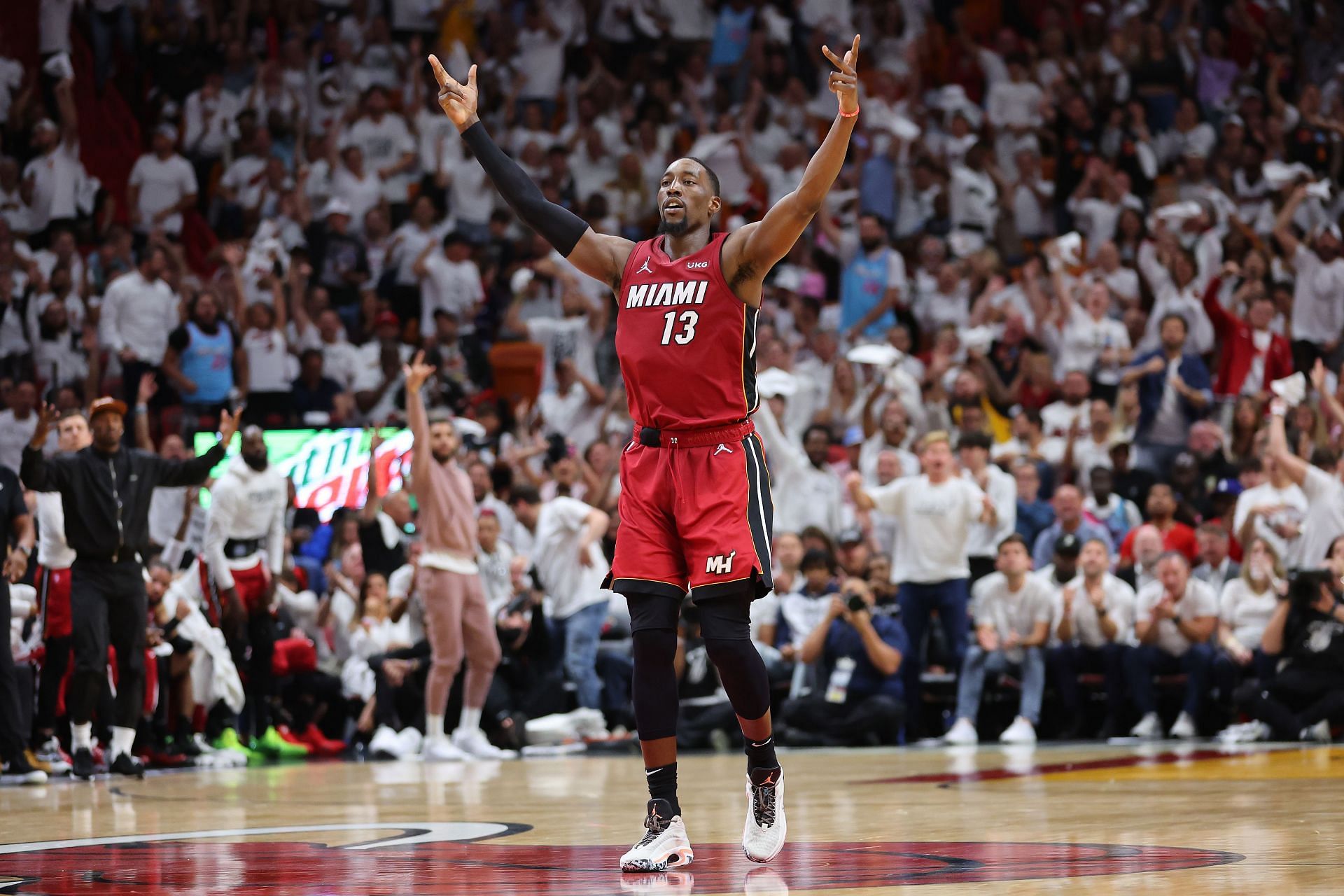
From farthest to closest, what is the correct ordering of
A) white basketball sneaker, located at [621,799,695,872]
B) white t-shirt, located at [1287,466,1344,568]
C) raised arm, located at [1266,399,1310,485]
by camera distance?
1. white t-shirt, located at [1287,466,1344,568]
2. raised arm, located at [1266,399,1310,485]
3. white basketball sneaker, located at [621,799,695,872]

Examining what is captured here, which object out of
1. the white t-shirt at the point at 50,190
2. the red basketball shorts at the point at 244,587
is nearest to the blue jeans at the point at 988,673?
the red basketball shorts at the point at 244,587

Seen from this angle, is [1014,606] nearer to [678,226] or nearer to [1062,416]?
[1062,416]

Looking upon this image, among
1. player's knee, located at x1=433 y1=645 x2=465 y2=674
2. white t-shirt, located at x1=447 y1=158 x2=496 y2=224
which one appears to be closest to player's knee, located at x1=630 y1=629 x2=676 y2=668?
player's knee, located at x1=433 y1=645 x2=465 y2=674

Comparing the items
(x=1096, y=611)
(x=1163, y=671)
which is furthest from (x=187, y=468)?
(x=1163, y=671)

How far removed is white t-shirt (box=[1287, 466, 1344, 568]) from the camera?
12719 millimetres

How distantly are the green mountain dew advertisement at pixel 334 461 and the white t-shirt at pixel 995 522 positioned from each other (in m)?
5.00

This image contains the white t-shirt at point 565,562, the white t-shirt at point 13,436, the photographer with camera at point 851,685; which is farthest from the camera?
the white t-shirt at point 13,436

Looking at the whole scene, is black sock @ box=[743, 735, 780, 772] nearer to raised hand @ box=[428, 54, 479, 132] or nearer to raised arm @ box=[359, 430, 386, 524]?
raised hand @ box=[428, 54, 479, 132]

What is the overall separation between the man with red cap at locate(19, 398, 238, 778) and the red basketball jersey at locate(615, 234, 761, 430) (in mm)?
5052

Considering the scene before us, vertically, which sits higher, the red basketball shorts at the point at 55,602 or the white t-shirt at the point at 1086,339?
the white t-shirt at the point at 1086,339

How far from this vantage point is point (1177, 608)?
1290 centimetres

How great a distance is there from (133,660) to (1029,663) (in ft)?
21.2

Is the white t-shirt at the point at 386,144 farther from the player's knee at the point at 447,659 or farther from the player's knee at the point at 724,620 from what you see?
the player's knee at the point at 724,620

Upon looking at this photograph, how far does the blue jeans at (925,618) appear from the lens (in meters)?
13.5
